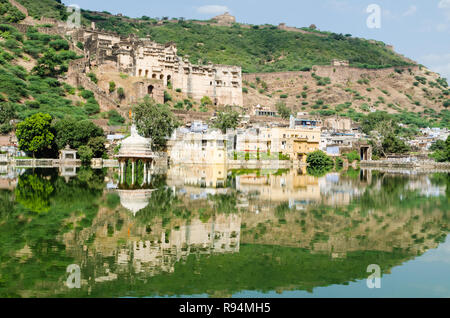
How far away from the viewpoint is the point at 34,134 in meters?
49.4

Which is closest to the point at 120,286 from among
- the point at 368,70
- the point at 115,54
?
the point at 115,54

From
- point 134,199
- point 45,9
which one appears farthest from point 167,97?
point 134,199

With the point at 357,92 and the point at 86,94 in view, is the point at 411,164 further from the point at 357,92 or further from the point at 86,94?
the point at 357,92

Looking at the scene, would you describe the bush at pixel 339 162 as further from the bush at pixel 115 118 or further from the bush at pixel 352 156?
the bush at pixel 115 118

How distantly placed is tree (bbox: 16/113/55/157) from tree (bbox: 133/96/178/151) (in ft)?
29.3

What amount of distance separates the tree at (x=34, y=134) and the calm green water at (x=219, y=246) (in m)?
28.2

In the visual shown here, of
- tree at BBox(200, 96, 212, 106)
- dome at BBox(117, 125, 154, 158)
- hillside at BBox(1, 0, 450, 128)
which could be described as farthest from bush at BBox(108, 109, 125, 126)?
dome at BBox(117, 125, 154, 158)

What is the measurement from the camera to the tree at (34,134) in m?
48.9

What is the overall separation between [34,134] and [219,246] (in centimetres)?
4128

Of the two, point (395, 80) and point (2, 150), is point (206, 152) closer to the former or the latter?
point (2, 150)

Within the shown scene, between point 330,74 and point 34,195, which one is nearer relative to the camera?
point 34,195

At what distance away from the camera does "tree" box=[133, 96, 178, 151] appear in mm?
52656
